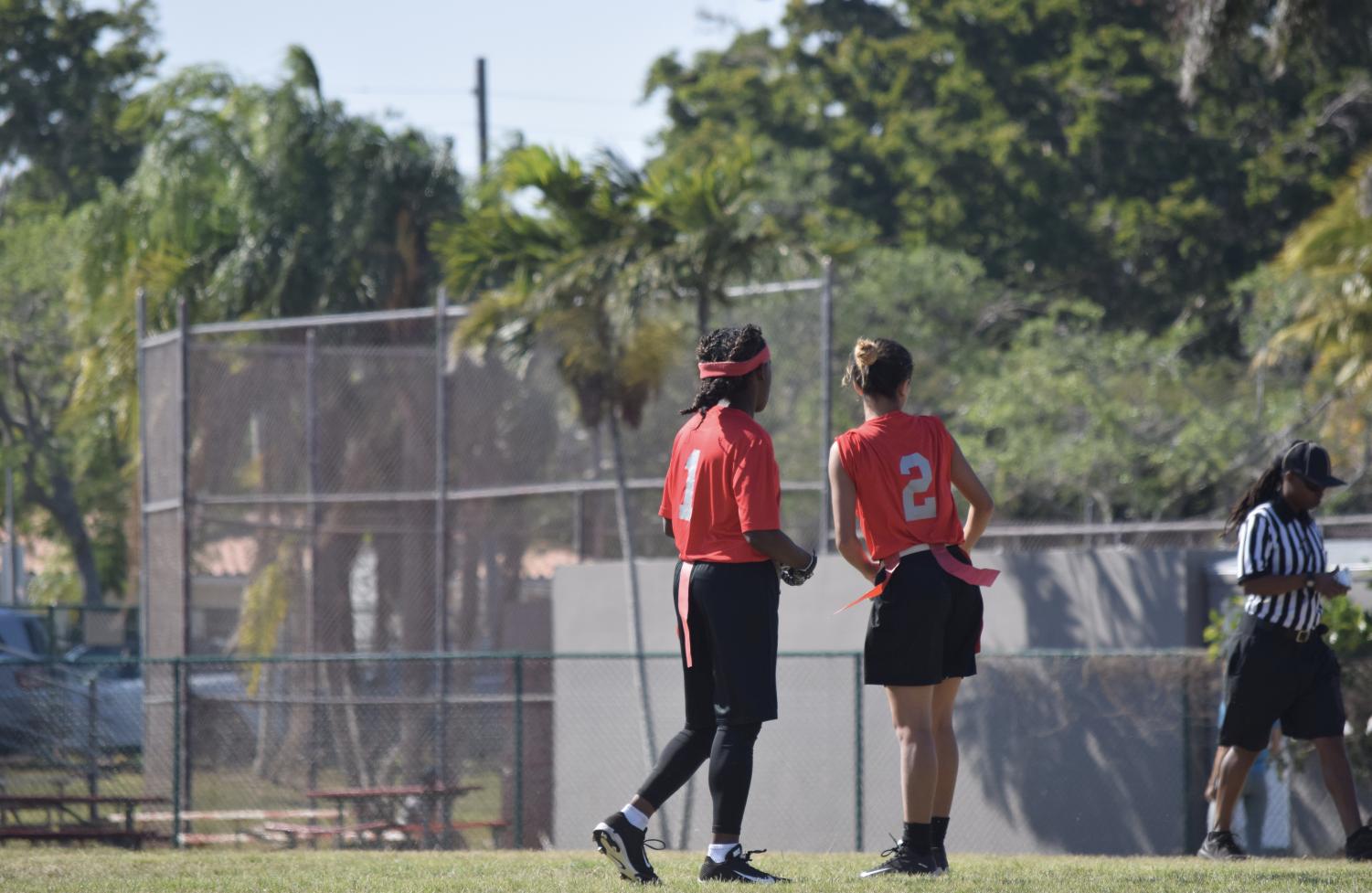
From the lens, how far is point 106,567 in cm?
3441

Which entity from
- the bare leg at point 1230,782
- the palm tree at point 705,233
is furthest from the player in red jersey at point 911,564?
the palm tree at point 705,233

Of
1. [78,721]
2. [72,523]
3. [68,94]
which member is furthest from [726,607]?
[68,94]

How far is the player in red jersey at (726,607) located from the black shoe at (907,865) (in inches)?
14.0

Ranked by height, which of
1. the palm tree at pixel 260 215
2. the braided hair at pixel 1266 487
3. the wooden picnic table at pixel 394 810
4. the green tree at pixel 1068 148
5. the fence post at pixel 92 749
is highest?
the green tree at pixel 1068 148

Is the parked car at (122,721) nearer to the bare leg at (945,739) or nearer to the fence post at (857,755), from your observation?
the fence post at (857,755)

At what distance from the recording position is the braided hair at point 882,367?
20.3 ft

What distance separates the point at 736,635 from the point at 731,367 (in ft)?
2.83

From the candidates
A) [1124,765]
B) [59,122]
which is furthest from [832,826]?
[59,122]

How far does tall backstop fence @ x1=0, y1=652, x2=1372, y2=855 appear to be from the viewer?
38.3ft

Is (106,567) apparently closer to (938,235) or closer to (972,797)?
(938,235)

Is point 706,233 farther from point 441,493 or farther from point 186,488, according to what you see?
point 186,488

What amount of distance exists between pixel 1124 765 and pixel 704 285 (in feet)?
15.7

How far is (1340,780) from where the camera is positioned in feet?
24.5

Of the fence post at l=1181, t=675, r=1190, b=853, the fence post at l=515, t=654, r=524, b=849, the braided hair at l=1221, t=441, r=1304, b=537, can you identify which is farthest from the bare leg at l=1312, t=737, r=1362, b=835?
the fence post at l=515, t=654, r=524, b=849
